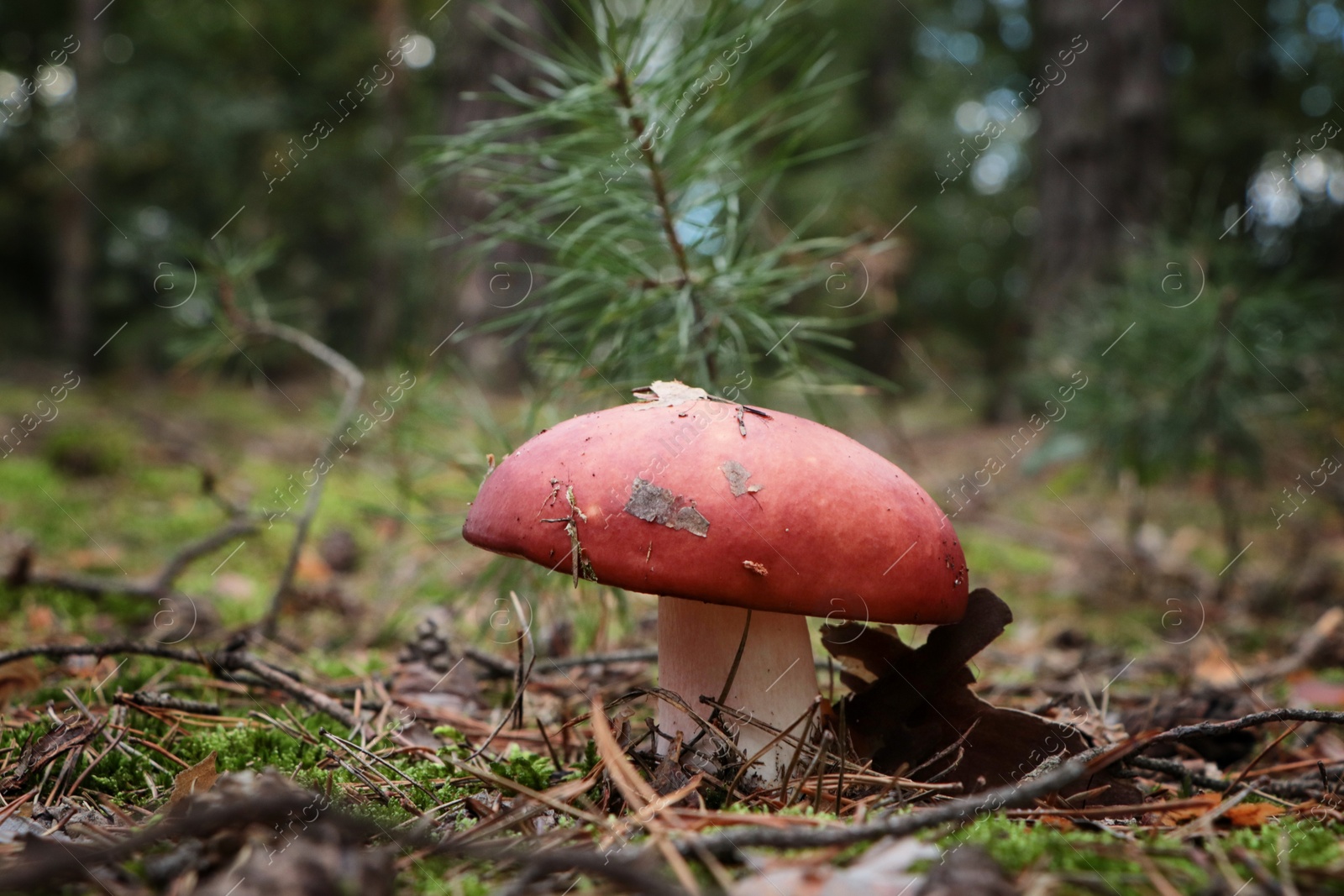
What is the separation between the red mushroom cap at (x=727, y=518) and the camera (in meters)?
1.39

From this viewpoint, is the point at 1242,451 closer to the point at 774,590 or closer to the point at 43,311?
the point at 774,590

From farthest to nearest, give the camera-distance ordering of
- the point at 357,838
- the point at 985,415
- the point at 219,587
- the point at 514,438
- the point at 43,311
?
the point at 43,311, the point at 985,415, the point at 219,587, the point at 514,438, the point at 357,838

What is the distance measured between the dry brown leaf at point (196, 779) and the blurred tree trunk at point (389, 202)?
12.1m

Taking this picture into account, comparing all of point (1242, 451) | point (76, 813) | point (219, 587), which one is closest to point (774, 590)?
point (76, 813)

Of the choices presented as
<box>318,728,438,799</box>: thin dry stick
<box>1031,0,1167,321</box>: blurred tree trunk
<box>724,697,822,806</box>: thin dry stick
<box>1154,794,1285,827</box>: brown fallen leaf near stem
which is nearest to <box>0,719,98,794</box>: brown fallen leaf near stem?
<box>318,728,438,799</box>: thin dry stick

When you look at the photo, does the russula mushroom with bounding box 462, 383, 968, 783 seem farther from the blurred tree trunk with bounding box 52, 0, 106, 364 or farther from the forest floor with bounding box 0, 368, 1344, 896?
the blurred tree trunk with bounding box 52, 0, 106, 364

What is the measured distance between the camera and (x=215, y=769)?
1646mm

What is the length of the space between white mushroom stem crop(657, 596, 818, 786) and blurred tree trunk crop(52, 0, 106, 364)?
39.7 feet

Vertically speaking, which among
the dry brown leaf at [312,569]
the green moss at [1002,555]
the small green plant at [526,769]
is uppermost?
the green moss at [1002,555]

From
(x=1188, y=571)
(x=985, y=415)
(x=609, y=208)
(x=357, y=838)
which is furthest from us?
(x=985, y=415)

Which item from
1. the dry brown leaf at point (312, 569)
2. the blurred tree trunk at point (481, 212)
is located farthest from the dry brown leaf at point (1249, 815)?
the blurred tree trunk at point (481, 212)

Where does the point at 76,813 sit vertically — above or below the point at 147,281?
below

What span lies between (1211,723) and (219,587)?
3638 millimetres

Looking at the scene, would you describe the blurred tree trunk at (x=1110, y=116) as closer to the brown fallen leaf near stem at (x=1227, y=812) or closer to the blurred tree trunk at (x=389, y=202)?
the brown fallen leaf near stem at (x=1227, y=812)
